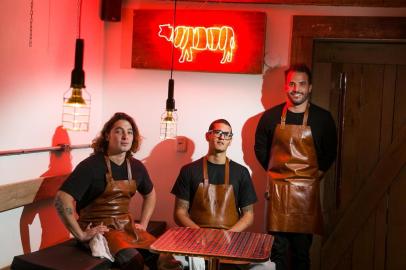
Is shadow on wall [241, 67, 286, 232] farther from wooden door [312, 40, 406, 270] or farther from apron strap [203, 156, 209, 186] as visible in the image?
apron strap [203, 156, 209, 186]

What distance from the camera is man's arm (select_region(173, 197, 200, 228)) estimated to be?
452 cm

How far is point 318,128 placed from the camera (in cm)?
482

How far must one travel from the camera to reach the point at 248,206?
464 centimetres

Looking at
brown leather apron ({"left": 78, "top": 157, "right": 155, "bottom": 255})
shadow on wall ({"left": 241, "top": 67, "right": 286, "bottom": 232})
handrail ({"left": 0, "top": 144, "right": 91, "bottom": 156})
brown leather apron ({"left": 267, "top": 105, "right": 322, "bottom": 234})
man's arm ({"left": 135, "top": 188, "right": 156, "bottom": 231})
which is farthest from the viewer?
shadow on wall ({"left": 241, "top": 67, "right": 286, "bottom": 232})

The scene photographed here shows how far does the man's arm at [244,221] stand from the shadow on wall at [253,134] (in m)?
0.81

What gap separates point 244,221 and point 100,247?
1126 millimetres

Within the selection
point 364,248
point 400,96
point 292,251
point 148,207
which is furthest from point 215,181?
point 400,96

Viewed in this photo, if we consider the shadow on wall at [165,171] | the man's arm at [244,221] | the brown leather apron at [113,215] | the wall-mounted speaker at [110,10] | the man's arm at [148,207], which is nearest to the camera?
the brown leather apron at [113,215]

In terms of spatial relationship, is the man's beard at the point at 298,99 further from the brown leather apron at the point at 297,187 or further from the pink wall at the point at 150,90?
the pink wall at the point at 150,90

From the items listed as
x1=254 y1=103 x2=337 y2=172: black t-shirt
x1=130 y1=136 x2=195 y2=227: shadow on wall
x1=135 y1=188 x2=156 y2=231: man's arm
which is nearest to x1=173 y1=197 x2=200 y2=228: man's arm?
x1=135 y1=188 x2=156 y2=231: man's arm

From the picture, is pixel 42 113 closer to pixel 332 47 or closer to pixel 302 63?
pixel 302 63

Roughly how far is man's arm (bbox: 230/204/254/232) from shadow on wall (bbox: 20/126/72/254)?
1422 mm

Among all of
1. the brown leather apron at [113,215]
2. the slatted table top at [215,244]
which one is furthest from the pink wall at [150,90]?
the slatted table top at [215,244]

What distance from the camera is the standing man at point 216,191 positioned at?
457 cm
